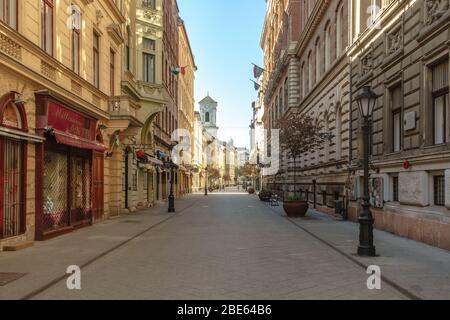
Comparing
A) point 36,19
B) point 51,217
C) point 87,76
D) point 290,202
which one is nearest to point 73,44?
point 87,76

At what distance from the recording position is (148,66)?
107ft

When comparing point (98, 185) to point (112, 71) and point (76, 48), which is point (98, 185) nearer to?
Answer: point (76, 48)

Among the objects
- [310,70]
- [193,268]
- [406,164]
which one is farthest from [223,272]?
[310,70]

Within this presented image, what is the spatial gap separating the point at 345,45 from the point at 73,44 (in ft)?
38.7

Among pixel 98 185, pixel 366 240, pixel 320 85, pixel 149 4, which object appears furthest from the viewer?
pixel 149 4

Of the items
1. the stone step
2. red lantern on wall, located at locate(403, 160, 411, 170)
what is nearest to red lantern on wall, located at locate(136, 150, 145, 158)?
the stone step

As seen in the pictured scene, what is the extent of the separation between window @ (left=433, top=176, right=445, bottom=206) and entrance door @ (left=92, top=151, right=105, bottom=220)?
1151cm

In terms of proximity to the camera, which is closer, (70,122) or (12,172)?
(12,172)

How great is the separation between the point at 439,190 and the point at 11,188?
33.5 ft

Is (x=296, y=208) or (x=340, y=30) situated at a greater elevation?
(x=340, y=30)

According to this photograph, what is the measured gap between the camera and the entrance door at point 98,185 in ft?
62.7

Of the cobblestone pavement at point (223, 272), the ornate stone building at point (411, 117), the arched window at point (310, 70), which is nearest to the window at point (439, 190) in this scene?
the ornate stone building at point (411, 117)

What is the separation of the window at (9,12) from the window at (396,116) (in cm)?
1077
